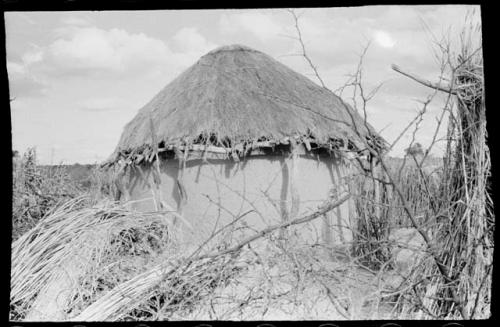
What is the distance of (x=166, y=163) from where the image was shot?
26.3 ft

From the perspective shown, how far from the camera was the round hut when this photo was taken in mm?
7520

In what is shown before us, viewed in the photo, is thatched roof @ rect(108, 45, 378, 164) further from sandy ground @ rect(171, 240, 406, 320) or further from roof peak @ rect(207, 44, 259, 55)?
sandy ground @ rect(171, 240, 406, 320)

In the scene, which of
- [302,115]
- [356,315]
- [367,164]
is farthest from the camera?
[367,164]

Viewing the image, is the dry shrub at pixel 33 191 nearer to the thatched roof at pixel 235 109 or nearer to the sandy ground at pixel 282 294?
the thatched roof at pixel 235 109

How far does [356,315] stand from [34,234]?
2378mm

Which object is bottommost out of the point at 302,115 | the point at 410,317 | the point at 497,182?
the point at 410,317

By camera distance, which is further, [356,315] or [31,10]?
[356,315]

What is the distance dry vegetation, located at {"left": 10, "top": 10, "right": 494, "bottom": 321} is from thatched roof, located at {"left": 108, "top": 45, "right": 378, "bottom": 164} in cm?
297

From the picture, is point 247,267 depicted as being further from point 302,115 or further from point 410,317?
point 302,115

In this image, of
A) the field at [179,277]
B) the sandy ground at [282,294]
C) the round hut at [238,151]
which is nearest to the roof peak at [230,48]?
the round hut at [238,151]

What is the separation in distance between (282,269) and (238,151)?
3.89m

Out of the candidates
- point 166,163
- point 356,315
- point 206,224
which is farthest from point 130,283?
point 166,163

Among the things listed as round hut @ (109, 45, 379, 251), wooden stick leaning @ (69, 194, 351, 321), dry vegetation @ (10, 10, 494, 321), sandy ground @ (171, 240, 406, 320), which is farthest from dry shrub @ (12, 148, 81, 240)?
sandy ground @ (171, 240, 406, 320)

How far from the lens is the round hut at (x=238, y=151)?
7.52 m
